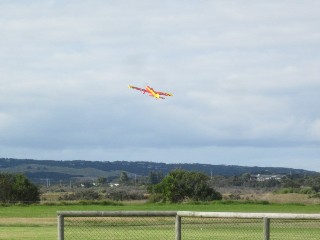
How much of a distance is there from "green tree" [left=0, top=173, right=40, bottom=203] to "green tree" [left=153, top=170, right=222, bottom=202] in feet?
29.9

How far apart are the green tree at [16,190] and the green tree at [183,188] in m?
9.13

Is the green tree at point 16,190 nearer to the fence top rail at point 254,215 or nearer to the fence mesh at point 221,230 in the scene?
the fence mesh at point 221,230

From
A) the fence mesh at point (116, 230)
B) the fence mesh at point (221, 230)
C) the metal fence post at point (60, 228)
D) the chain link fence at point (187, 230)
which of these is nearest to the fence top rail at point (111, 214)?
the metal fence post at point (60, 228)

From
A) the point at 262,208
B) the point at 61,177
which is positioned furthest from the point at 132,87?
the point at 61,177

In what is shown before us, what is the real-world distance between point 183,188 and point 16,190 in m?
12.1

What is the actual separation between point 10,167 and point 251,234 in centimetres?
16380

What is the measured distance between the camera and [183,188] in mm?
80688

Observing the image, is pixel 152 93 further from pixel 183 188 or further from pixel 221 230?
pixel 183 188

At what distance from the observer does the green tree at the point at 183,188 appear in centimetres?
8000

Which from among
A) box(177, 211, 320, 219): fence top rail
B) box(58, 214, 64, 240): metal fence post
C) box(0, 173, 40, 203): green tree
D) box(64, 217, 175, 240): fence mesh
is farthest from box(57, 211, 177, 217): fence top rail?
box(0, 173, 40, 203): green tree

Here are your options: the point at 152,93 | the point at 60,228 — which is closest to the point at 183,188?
the point at 152,93

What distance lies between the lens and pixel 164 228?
3750 centimetres

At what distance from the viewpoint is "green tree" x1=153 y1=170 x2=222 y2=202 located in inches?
3150

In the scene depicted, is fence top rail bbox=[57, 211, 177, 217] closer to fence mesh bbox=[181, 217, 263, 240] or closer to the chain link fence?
the chain link fence
